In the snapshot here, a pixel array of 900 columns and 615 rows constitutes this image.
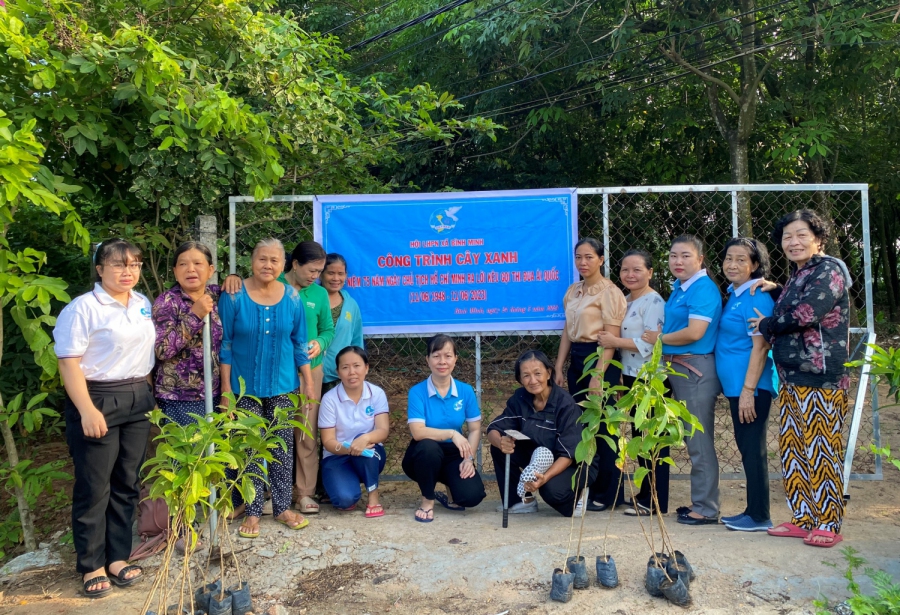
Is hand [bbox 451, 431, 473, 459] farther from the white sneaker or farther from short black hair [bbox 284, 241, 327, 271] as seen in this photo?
short black hair [bbox 284, 241, 327, 271]

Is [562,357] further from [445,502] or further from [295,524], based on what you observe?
[295,524]

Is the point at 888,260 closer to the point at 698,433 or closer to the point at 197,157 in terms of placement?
the point at 698,433

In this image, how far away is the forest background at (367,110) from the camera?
11.4 ft

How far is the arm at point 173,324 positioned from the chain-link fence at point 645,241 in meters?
0.57

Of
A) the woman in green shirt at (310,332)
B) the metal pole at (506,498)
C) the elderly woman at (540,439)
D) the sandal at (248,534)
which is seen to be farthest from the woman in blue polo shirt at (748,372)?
the sandal at (248,534)

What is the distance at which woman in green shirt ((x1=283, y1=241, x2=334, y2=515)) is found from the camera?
12.9 feet

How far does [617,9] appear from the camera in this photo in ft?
26.8

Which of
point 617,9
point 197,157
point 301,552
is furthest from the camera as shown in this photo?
point 617,9

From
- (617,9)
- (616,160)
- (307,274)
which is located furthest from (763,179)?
(307,274)

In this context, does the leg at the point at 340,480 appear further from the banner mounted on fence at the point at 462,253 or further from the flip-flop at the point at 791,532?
the flip-flop at the point at 791,532

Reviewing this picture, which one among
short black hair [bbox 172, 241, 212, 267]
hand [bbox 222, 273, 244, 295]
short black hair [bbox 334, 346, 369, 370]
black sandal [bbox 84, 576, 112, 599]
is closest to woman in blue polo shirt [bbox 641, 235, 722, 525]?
short black hair [bbox 334, 346, 369, 370]

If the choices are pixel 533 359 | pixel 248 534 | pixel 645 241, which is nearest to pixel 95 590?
pixel 248 534

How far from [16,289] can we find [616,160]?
30.2 feet

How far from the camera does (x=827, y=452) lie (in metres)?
3.31
